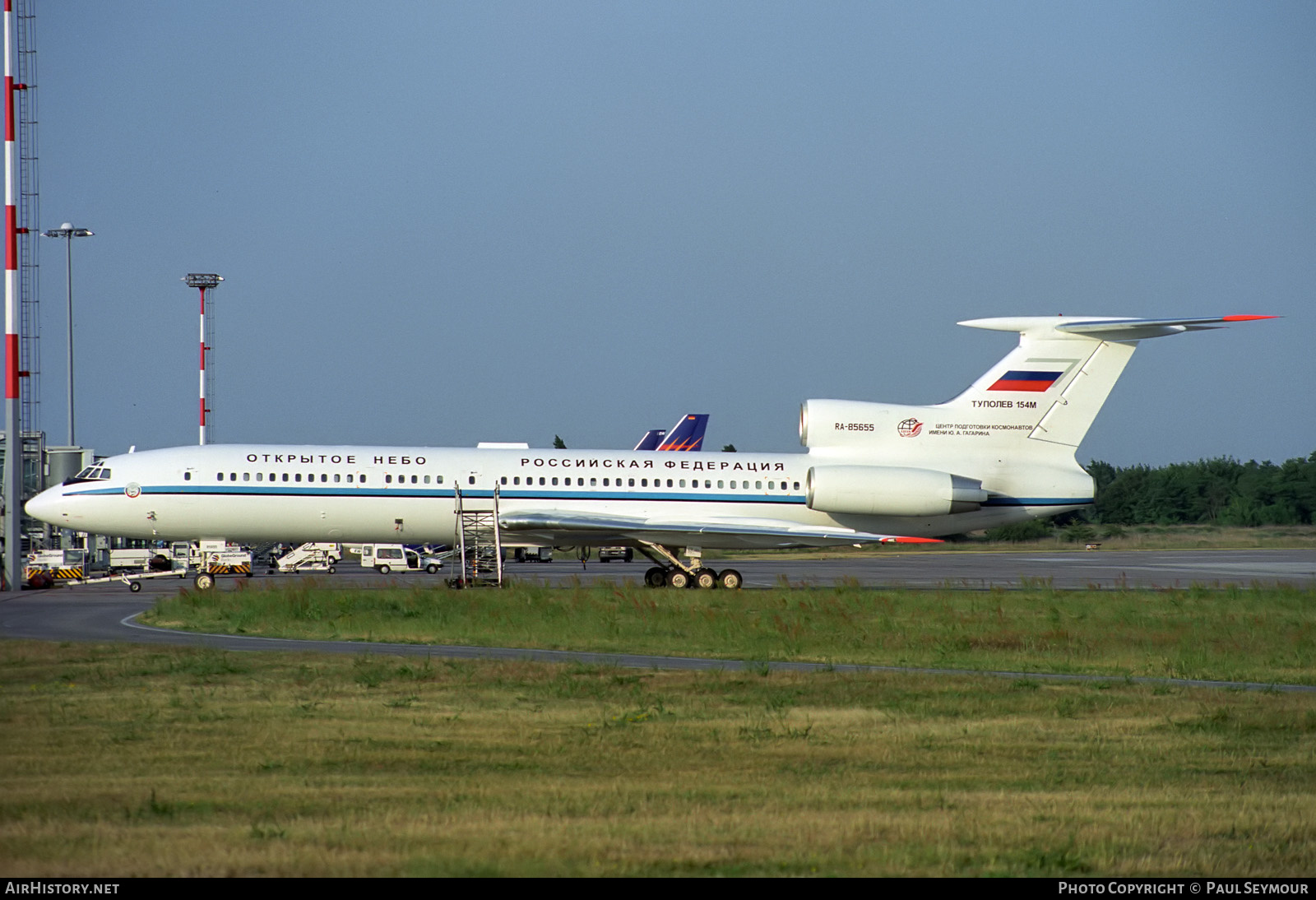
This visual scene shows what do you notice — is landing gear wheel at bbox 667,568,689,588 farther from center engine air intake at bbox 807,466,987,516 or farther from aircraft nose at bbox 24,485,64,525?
aircraft nose at bbox 24,485,64,525

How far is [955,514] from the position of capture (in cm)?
3306

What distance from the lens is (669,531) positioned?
31.7 metres

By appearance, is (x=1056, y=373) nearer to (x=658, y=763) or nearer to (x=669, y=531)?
(x=669, y=531)

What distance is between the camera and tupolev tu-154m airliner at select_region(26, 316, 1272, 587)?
3148cm

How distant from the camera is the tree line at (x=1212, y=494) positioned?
9456cm

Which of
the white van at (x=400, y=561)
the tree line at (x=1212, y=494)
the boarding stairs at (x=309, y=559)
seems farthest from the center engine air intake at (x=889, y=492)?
the tree line at (x=1212, y=494)

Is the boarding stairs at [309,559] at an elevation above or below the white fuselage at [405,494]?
below

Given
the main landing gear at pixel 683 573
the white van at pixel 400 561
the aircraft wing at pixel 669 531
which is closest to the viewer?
the aircraft wing at pixel 669 531

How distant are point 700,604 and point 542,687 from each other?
991 centimetres

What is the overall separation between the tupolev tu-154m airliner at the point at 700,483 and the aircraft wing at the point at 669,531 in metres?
0.06

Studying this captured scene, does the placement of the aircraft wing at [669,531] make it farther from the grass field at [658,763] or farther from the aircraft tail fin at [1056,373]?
the grass field at [658,763]

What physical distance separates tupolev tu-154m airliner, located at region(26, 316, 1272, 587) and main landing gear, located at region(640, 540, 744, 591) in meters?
0.05

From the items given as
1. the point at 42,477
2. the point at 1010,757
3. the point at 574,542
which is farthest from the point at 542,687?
the point at 42,477

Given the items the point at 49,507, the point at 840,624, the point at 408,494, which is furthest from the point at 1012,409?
the point at 49,507
